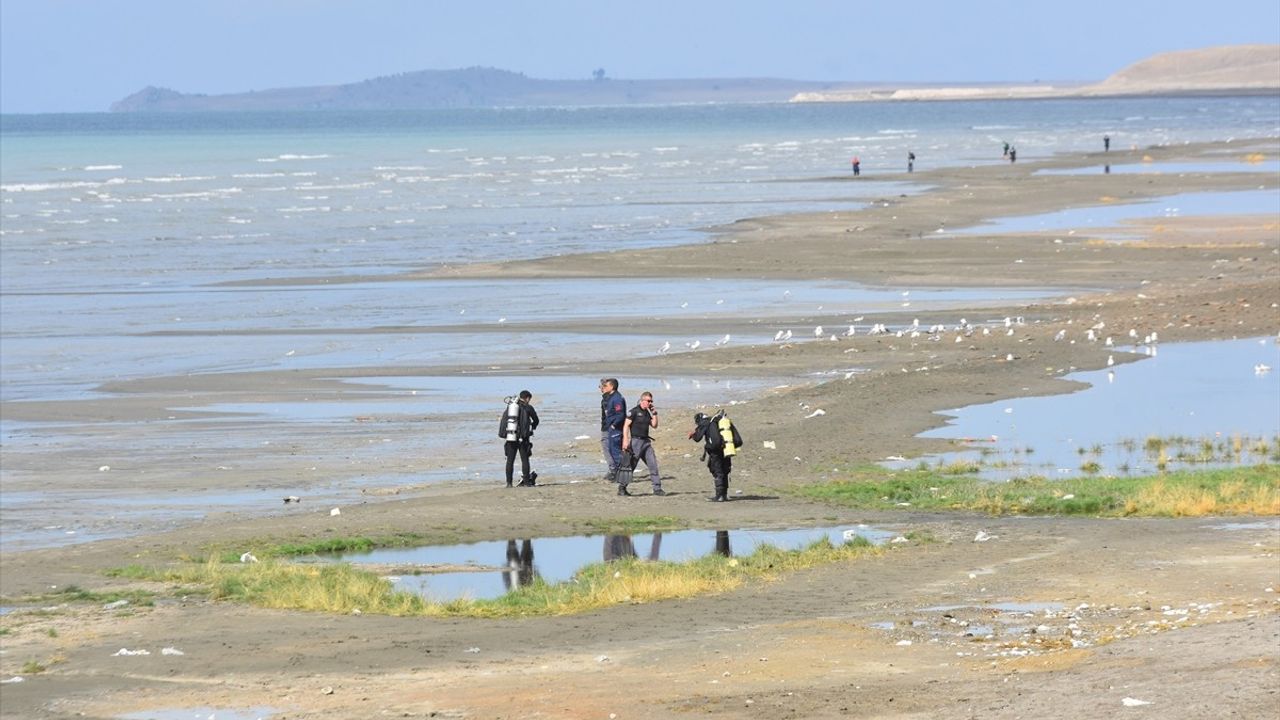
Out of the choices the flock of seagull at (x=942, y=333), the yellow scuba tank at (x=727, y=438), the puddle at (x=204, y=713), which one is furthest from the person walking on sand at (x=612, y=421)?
the flock of seagull at (x=942, y=333)

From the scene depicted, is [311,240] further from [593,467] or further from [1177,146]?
[1177,146]

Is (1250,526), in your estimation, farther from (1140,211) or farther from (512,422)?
(1140,211)

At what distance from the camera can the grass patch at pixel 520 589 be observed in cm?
1859

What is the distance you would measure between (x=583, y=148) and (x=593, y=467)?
136487 mm

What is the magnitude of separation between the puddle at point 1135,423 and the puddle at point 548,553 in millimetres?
4339

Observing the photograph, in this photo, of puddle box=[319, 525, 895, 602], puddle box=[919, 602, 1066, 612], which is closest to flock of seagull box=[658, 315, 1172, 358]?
puddle box=[319, 525, 895, 602]

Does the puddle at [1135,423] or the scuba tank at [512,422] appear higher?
the scuba tank at [512,422]

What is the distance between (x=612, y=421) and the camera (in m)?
24.5

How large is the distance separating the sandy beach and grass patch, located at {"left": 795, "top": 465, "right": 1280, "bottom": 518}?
44 centimetres

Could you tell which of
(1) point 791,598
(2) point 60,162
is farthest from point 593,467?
(2) point 60,162

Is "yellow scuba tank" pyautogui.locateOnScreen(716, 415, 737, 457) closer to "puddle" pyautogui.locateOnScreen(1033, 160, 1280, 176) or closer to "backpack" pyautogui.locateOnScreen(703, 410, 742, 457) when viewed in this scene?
"backpack" pyautogui.locateOnScreen(703, 410, 742, 457)

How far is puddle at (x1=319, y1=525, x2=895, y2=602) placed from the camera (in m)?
20.3

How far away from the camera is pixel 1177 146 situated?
399 feet

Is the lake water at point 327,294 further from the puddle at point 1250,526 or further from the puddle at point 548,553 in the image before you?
the puddle at point 1250,526
